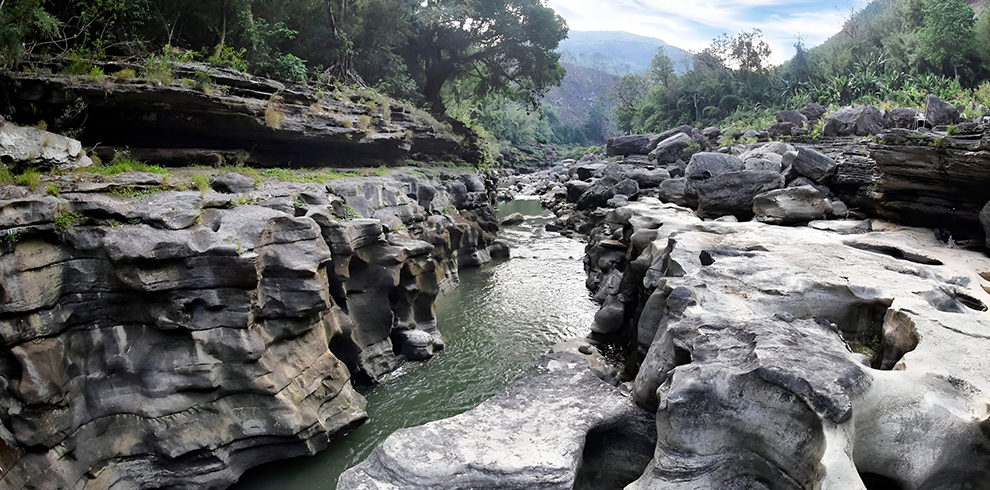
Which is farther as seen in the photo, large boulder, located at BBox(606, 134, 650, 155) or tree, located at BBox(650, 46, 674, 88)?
tree, located at BBox(650, 46, 674, 88)

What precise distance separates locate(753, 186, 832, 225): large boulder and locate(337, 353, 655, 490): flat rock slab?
329 inches

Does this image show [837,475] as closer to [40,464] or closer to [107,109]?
[40,464]

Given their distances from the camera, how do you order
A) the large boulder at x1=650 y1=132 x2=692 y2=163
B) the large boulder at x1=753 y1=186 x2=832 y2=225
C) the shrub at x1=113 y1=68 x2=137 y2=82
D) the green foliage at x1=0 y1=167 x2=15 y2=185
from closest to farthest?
1. the green foliage at x1=0 y1=167 x2=15 y2=185
2. the shrub at x1=113 y1=68 x2=137 y2=82
3. the large boulder at x1=753 y1=186 x2=832 y2=225
4. the large boulder at x1=650 y1=132 x2=692 y2=163

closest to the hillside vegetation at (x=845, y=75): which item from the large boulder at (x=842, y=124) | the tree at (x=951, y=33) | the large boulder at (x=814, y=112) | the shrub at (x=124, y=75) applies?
the tree at (x=951, y=33)

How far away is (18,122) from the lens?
1041cm

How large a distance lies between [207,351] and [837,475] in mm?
8187

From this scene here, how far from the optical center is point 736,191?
52.7ft

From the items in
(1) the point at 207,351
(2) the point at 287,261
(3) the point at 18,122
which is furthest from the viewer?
(3) the point at 18,122

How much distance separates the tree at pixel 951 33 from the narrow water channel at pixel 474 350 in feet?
109

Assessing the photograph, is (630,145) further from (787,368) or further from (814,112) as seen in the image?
(787,368)

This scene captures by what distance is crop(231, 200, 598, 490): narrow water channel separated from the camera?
8.38m

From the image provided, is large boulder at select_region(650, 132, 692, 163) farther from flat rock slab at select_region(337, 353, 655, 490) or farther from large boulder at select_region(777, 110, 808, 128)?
flat rock slab at select_region(337, 353, 655, 490)

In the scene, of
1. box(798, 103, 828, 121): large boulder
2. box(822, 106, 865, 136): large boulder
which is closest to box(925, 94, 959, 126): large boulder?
box(822, 106, 865, 136): large boulder

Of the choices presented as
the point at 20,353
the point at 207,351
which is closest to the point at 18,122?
the point at 20,353
